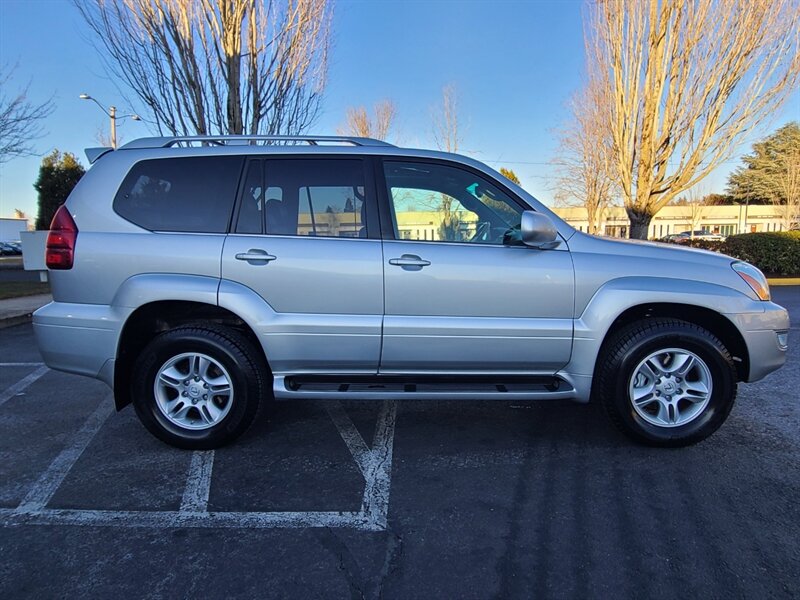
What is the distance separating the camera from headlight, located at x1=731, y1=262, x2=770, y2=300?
331 cm

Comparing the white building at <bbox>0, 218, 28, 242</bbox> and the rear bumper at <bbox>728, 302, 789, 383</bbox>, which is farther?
the white building at <bbox>0, 218, 28, 242</bbox>

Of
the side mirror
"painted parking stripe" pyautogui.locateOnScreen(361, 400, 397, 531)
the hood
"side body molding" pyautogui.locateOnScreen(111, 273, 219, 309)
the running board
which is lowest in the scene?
"painted parking stripe" pyautogui.locateOnScreen(361, 400, 397, 531)

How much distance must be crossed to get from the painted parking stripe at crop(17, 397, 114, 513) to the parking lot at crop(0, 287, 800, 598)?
0.01 m

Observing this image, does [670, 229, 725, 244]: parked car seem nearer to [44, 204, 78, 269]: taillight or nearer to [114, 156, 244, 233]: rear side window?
[114, 156, 244, 233]: rear side window

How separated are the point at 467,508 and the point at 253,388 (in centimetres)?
154

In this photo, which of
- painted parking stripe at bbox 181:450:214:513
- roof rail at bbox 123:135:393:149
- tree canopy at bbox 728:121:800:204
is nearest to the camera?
painted parking stripe at bbox 181:450:214:513

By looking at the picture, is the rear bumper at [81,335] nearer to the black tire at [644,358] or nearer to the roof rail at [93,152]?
the roof rail at [93,152]

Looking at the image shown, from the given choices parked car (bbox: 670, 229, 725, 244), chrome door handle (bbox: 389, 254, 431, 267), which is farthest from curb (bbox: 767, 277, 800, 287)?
chrome door handle (bbox: 389, 254, 431, 267)

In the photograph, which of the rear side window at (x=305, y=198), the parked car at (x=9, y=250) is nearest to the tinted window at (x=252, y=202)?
the rear side window at (x=305, y=198)

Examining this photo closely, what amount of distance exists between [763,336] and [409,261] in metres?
2.38

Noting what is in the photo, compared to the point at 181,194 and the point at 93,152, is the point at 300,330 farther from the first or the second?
the point at 93,152

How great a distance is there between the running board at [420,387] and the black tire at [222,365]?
19 cm

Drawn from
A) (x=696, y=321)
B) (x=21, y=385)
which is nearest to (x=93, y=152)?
(x=21, y=385)

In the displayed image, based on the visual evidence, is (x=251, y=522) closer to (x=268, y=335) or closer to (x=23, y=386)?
(x=268, y=335)
